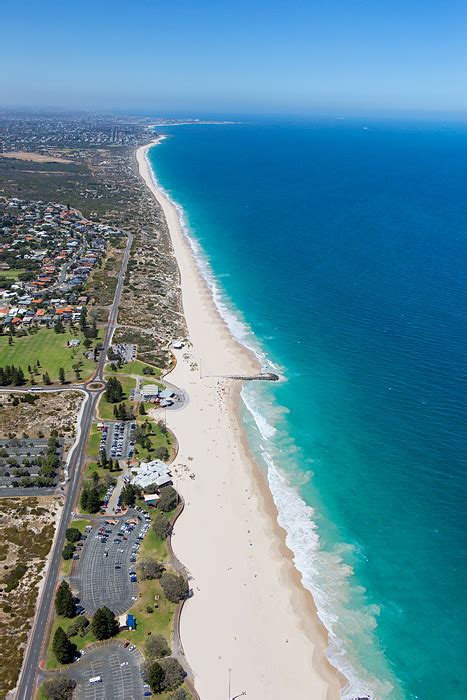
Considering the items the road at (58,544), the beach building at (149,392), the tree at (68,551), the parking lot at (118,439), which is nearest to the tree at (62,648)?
the road at (58,544)

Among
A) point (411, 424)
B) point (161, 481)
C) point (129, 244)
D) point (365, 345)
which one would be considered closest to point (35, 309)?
point (129, 244)

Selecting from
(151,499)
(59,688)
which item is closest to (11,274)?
(151,499)

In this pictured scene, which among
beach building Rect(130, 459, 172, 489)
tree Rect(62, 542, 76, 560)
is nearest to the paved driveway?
tree Rect(62, 542, 76, 560)

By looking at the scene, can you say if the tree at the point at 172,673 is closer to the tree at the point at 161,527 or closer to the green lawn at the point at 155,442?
the tree at the point at 161,527

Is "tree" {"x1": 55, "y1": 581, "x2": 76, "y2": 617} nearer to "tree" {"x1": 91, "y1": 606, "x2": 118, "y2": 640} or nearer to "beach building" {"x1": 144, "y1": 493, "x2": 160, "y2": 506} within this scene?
"tree" {"x1": 91, "y1": 606, "x2": 118, "y2": 640}

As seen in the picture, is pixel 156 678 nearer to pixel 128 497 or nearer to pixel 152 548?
pixel 152 548

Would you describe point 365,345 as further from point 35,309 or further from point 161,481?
point 35,309
